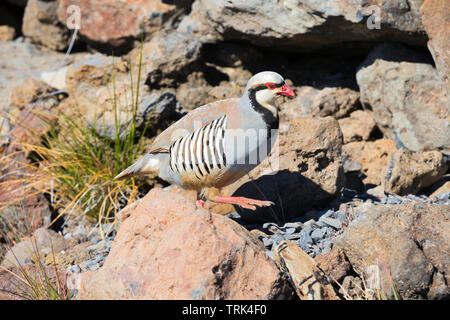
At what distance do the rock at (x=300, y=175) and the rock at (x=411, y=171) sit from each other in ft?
1.53

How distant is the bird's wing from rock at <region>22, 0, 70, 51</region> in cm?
404

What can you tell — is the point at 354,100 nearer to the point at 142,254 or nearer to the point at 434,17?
the point at 434,17

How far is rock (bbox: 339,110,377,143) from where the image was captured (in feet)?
19.1

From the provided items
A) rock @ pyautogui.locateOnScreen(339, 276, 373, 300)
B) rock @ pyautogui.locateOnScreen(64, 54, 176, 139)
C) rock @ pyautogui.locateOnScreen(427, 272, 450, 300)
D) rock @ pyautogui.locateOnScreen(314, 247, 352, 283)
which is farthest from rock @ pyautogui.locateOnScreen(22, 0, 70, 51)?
rock @ pyautogui.locateOnScreen(427, 272, 450, 300)

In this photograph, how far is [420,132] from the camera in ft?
17.4

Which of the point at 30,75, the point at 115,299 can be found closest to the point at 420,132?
the point at 115,299

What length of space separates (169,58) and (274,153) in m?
2.08

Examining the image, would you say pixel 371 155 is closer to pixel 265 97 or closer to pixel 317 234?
pixel 317 234

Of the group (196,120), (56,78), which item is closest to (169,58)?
(56,78)

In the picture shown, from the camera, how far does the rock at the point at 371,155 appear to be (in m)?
5.41

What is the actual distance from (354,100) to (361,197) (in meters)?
1.54

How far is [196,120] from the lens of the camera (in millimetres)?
4484
